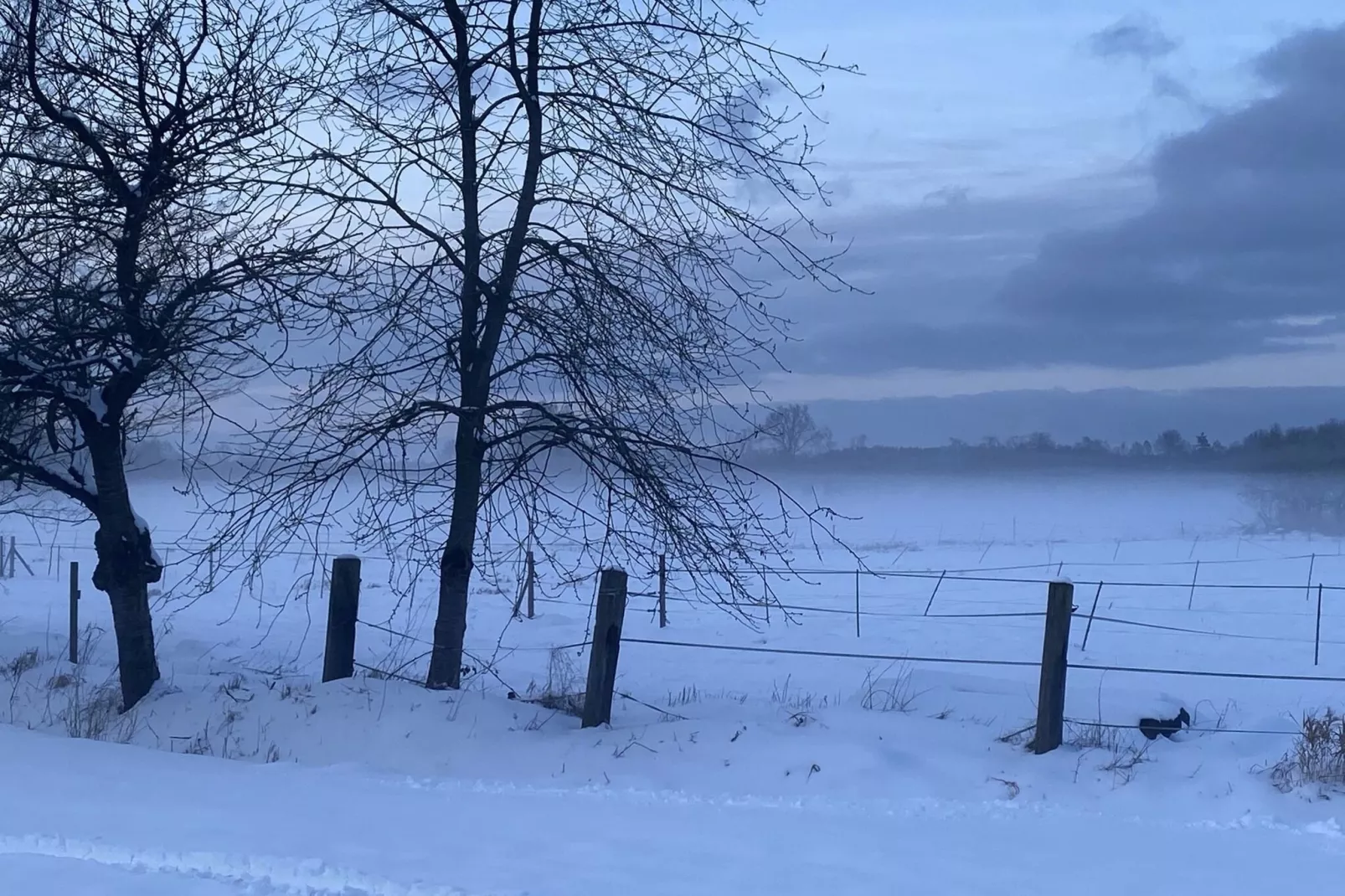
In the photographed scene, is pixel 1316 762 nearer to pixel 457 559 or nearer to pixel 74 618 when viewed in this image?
pixel 457 559

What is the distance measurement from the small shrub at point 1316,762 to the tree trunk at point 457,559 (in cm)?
576

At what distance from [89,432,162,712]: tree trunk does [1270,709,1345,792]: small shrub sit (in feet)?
27.2

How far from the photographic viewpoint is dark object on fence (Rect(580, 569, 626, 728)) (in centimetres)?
825

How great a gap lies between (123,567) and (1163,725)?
27.9 feet

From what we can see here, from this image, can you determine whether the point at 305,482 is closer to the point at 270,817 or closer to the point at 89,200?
the point at 89,200

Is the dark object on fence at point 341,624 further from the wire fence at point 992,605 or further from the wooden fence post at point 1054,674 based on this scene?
the wire fence at point 992,605

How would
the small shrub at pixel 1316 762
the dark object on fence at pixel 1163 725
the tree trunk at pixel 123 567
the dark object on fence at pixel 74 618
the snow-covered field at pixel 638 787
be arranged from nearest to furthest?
the snow-covered field at pixel 638 787 < the small shrub at pixel 1316 762 < the dark object on fence at pixel 1163 725 < the tree trunk at pixel 123 567 < the dark object on fence at pixel 74 618

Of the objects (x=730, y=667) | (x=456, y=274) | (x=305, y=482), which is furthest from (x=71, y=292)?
(x=730, y=667)

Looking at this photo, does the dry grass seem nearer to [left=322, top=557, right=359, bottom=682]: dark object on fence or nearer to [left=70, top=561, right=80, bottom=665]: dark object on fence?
[left=322, top=557, right=359, bottom=682]: dark object on fence

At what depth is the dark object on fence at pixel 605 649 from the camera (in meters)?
8.25

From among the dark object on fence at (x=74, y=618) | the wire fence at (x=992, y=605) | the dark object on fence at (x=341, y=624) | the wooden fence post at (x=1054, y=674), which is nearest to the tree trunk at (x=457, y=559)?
the dark object on fence at (x=341, y=624)

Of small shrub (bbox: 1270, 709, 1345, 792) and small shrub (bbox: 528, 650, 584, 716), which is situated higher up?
small shrub (bbox: 1270, 709, 1345, 792)

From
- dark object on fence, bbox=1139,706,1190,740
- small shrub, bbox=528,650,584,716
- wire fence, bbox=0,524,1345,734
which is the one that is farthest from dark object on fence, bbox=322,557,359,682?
wire fence, bbox=0,524,1345,734

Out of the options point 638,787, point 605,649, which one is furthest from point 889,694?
point 638,787
